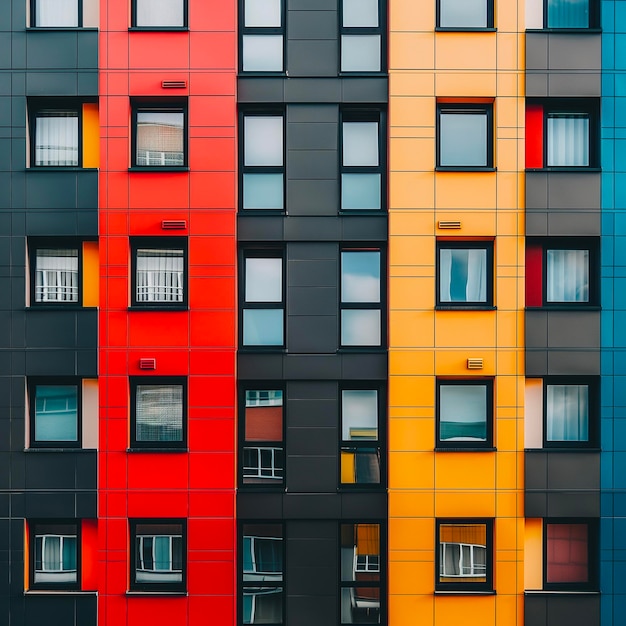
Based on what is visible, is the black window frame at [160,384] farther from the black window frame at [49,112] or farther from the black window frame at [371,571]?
the black window frame at [49,112]

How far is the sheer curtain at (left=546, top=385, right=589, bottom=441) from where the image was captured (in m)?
10.7

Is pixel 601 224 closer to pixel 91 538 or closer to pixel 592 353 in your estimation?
pixel 592 353

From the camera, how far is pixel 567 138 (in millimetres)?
10812

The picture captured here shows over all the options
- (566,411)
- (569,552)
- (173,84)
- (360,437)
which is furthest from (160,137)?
(569,552)

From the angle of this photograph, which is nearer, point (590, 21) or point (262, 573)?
point (262, 573)

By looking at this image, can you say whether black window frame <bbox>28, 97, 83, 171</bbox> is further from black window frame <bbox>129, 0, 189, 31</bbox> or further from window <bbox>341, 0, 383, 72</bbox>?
window <bbox>341, 0, 383, 72</bbox>

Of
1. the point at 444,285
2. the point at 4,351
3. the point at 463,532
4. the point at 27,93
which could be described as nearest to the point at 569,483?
the point at 463,532

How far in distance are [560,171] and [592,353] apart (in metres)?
3.64

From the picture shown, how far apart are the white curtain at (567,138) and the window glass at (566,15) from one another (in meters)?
1.80

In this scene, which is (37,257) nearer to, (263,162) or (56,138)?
(56,138)

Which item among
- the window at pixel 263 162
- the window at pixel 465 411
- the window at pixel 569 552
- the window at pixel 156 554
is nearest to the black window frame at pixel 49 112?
the window at pixel 263 162

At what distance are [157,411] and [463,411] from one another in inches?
242


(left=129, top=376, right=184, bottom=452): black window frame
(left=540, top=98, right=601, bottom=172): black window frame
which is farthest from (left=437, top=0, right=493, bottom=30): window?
(left=129, top=376, right=184, bottom=452): black window frame

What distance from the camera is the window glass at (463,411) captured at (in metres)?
10.6
